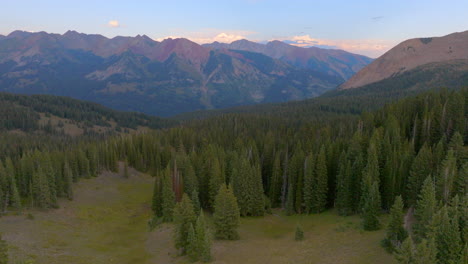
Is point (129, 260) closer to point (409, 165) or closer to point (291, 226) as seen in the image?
point (291, 226)

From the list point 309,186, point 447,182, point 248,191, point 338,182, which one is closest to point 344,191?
point 338,182

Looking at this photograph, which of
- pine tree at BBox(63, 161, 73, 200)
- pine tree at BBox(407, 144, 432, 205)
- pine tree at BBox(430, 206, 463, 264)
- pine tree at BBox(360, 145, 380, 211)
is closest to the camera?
pine tree at BBox(430, 206, 463, 264)

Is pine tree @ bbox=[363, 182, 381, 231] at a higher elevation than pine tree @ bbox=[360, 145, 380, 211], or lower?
lower

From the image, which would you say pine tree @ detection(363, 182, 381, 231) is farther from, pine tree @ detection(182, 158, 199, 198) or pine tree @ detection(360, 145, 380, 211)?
pine tree @ detection(182, 158, 199, 198)

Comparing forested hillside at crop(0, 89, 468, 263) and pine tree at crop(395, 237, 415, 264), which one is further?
forested hillside at crop(0, 89, 468, 263)

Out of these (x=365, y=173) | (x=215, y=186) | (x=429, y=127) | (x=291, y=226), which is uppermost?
(x=429, y=127)

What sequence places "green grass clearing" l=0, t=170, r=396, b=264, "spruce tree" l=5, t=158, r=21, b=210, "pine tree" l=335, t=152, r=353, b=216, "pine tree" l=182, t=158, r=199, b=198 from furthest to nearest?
1. "pine tree" l=182, t=158, r=199, b=198
2. "spruce tree" l=5, t=158, r=21, b=210
3. "pine tree" l=335, t=152, r=353, b=216
4. "green grass clearing" l=0, t=170, r=396, b=264

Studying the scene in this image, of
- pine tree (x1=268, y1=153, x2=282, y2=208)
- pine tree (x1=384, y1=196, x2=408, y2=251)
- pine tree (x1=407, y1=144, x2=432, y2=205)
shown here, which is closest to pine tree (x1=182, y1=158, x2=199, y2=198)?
pine tree (x1=268, y1=153, x2=282, y2=208)

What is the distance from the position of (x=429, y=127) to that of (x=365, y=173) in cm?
3947

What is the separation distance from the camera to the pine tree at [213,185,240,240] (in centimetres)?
5744

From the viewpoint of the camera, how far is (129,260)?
55188 mm

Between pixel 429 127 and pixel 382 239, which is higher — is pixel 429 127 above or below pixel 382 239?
above

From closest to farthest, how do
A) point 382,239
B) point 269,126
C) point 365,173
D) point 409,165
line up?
1. point 382,239
2. point 365,173
3. point 409,165
4. point 269,126

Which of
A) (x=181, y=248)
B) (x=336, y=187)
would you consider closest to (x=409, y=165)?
(x=336, y=187)
